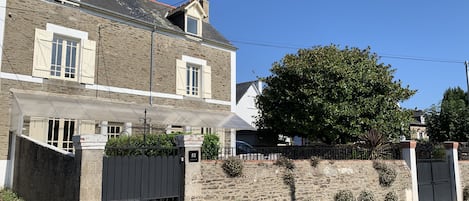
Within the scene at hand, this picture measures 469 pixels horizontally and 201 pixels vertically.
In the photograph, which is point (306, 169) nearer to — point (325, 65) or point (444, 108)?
point (325, 65)

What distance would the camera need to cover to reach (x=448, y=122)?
29.3 metres

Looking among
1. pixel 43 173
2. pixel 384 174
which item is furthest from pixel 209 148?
pixel 384 174

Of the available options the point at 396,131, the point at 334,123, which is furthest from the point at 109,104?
the point at 396,131

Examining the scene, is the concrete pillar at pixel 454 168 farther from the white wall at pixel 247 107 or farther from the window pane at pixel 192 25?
the white wall at pixel 247 107

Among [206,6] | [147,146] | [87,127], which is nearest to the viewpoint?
[147,146]

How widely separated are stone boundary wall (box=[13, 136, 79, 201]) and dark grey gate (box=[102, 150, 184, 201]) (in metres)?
0.83

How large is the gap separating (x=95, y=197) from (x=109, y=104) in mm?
8135

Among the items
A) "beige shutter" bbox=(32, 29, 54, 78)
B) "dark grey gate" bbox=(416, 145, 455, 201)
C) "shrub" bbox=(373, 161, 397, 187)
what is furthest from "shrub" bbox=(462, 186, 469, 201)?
"beige shutter" bbox=(32, 29, 54, 78)

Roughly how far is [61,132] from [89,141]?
24.9ft

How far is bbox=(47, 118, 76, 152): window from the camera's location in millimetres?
15359

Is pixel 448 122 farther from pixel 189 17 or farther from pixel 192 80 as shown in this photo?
pixel 189 17

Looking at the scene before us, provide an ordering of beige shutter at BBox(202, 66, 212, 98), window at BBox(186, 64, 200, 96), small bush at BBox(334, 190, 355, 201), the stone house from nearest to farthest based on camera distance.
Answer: small bush at BBox(334, 190, 355, 201) → the stone house → window at BBox(186, 64, 200, 96) → beige shutter at BBox(202, 66, 212, 98)

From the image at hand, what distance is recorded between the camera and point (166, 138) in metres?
13.0

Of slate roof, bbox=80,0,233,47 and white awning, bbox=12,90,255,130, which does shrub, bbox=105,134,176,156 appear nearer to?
white awning, bbox=12,90,255,130
